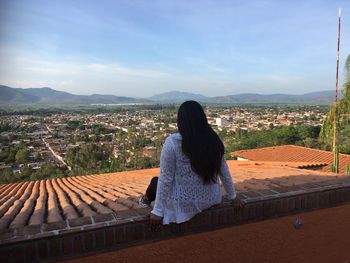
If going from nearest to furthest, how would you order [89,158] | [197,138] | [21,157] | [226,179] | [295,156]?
[197,138]
[226,179]
[295,156]
[21,157]
[89,158]

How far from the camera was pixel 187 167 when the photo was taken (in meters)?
2.37

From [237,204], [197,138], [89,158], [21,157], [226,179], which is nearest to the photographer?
[197,138]

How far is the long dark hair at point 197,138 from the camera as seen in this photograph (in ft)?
7.54

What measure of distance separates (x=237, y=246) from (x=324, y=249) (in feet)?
4.00

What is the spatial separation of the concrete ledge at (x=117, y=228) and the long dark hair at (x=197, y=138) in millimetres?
509

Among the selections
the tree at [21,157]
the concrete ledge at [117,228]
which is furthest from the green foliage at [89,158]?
the concrete ledge at [117,228]

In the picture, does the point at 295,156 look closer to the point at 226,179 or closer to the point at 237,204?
the point at 237,204

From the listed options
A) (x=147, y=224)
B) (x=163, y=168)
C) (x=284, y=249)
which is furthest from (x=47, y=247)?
(x=284, y=249)

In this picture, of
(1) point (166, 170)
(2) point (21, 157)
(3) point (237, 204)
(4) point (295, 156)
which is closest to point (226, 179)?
(3) point (237, 204)

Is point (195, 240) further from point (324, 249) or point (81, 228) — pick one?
point (324, 249)

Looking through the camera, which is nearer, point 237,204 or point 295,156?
point 237,204

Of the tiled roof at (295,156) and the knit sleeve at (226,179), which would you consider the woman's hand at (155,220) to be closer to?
the knit sleeve at (226,179)

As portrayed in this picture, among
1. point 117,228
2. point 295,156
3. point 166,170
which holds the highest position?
point 166,170

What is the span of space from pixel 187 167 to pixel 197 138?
0.23 meters
